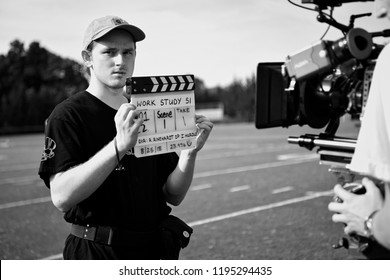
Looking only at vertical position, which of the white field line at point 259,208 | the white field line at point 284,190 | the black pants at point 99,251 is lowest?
the white field line at point 284,190

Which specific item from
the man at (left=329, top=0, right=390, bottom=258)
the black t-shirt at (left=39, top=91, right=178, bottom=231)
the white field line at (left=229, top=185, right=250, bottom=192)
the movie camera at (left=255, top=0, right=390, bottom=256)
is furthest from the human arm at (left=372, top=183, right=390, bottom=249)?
the white field line at (left=229, top=185, right=250, bottom=192)

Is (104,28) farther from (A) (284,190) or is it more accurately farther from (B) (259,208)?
(A) (284,190)

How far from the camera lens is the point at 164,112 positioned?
96.3 inches

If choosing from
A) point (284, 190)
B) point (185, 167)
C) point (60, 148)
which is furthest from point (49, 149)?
point (284, 190)

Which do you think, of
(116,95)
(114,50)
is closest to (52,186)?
(116,95)

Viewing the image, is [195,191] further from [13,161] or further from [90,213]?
[13,161]

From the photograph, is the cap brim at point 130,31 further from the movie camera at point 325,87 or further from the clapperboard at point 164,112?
the movie camera at point 325,87

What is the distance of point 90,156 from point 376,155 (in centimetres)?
129

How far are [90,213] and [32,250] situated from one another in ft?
12.6

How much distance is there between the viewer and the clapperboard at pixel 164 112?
7.69 ft

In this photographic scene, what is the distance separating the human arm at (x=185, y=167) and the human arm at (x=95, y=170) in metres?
0.46

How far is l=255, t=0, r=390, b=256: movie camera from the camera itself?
2.04m

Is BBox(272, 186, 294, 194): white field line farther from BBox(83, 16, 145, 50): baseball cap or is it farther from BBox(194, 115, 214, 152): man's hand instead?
BBox(83, 16, 145, 50): baseball cap

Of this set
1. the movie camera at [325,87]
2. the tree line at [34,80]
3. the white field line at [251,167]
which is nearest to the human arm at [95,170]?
the movie camera at [325,87]
